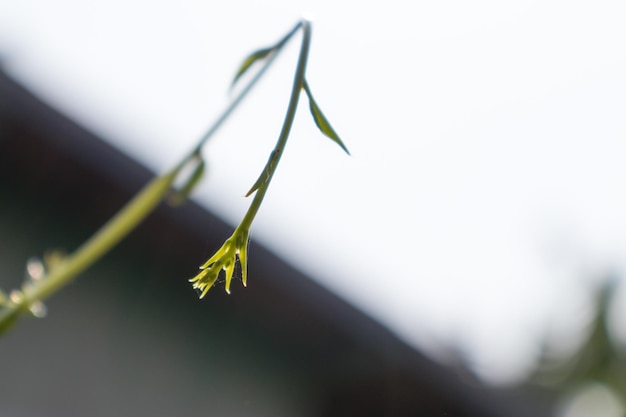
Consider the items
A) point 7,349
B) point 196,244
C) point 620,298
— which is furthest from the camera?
point 620,298

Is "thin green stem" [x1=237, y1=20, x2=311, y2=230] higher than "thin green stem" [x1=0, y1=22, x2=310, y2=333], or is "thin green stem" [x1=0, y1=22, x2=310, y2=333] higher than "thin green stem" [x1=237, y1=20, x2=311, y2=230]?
"thin green stem" [x1=237, y1=20, x2=311, y2=230]

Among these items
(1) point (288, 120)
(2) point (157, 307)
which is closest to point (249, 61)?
(1) point (288, 120)

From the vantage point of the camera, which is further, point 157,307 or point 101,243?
point 157,307

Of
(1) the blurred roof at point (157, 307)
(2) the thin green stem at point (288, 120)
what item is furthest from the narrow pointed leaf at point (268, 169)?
(1) the blurred roof at point (157, 307)

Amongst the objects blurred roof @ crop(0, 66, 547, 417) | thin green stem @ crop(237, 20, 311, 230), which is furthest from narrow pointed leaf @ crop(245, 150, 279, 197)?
blurred roof @ crop(0, 66, 547, 417)

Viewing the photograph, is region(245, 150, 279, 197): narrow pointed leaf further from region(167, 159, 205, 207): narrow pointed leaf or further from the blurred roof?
the blurred roof

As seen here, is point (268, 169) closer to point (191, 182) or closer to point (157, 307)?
point (191, 182)

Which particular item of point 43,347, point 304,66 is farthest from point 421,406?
point 304,66

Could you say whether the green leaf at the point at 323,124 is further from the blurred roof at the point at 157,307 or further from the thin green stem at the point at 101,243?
the blurred roof at the point at 157,307

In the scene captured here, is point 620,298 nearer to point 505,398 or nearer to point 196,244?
point 505,398

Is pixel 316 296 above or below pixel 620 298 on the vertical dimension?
below

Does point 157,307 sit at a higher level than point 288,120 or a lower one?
higher
